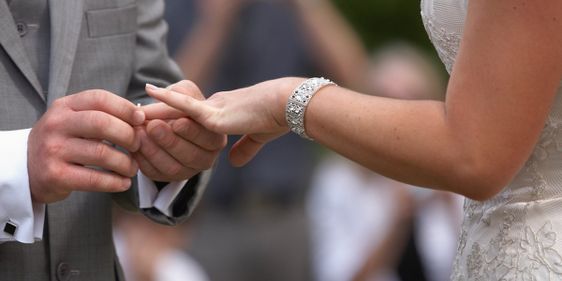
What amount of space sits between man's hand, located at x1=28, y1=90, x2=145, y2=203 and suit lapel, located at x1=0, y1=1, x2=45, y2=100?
174 mm

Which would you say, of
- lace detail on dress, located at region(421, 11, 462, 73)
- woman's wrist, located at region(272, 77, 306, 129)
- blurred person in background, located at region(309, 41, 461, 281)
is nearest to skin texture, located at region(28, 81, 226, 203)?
woman's wrist, located at region(272, 77, 306, 129)

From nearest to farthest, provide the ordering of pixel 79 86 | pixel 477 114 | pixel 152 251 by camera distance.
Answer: pixel 477 114 < pixel 79 86 < pixel 152 251

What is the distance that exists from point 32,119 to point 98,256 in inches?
16.2

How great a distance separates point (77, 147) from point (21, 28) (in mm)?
414

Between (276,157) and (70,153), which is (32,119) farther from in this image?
(276,157)

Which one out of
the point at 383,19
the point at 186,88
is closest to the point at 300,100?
the point at 186,88

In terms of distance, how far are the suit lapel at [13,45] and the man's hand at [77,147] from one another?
0.57 ft

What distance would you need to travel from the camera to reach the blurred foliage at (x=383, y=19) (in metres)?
8.68

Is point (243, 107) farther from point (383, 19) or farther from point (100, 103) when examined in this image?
point (383, 19)

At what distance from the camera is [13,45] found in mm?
3145

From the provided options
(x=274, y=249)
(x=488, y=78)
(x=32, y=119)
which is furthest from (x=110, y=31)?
(x=274, y=249)

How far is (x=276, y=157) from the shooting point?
5727mm

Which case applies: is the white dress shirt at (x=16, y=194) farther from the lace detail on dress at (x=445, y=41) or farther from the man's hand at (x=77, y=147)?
the lace detail on dress at (x=445, y=41)

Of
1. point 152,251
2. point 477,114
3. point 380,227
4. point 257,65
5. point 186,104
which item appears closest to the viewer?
point 477,114
